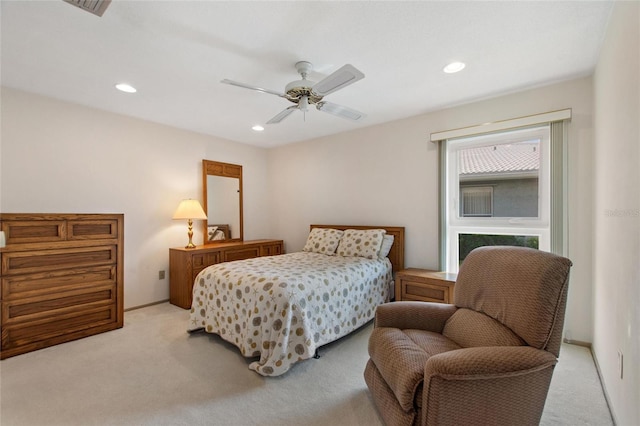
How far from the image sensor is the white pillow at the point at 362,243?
11.6 feet

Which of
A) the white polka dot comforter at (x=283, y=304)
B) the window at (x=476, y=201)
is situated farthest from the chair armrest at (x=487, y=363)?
the window at (x=476, y=201)

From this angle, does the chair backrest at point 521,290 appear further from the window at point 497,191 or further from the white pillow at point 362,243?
the white pillow at point 362,243

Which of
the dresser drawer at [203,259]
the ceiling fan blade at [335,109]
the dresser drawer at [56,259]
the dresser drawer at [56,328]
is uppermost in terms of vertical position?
the ceiling fan blade at [335,109]

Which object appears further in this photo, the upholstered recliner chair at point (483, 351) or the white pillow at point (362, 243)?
the white pillow at point (362, 243)

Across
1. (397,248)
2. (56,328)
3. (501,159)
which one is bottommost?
(56,328)

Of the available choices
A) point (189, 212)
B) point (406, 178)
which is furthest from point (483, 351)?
point (189, 212)

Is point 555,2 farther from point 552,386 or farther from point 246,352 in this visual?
point 246,352

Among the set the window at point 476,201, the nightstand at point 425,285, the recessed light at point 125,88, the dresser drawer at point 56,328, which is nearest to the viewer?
the dresser drawer at point 56,328

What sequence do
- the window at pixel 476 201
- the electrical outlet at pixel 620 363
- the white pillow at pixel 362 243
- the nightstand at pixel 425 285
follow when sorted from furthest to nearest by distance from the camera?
the white pillow at pixel 362 243 < the window at pixel 476 201 < the nightstand at pixel 425 285 < the electrical outlet at pixel 620 363

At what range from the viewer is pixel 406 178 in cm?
373

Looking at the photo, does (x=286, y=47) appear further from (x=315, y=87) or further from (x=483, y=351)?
(x=483, y=351)

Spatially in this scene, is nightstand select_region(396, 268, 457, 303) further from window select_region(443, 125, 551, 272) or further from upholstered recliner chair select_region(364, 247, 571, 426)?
upholstered recliner chair select_region(364, 247, 571, 426)

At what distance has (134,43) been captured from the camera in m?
2.06

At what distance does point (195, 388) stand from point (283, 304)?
809 millimetres
